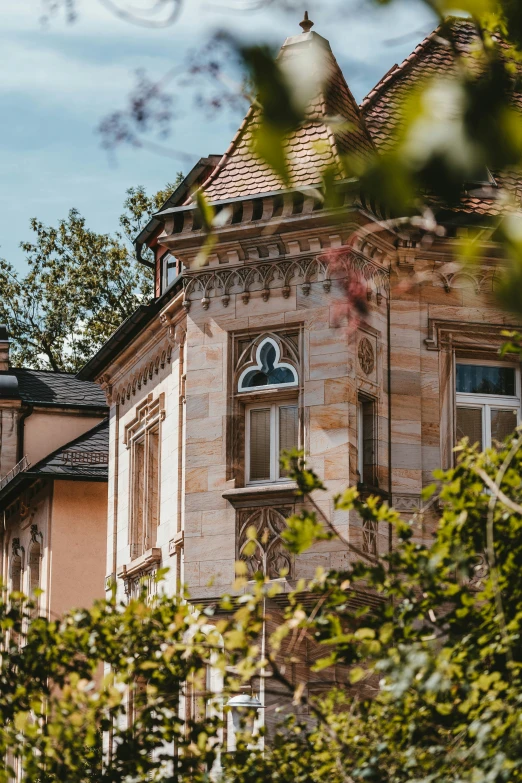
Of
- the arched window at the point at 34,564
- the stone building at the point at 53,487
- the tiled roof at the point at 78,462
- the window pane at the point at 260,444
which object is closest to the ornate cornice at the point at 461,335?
the window pane at the point at 260,444

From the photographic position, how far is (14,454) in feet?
104

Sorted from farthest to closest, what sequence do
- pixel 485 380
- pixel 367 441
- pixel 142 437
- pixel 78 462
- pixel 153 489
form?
pixel 78 462 → pixel 142 437 → pixel 153 489 → pixel 485 380 → pixel 367 441

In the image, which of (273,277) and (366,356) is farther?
(273,277)

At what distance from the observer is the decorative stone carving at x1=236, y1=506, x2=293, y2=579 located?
1603 centimetres

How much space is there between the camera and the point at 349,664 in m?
7.68

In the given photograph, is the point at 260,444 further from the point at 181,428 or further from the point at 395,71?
the point at 395,71

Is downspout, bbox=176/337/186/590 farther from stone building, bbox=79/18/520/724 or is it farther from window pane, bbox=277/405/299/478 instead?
window pane, bbox=277/405/299/478

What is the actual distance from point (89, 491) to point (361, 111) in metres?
11.4

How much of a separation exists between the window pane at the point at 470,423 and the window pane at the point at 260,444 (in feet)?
7.70

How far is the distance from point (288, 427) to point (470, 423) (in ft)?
7.51

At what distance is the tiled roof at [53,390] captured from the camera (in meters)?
32.0

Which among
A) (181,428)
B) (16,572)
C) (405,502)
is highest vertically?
(181,428)

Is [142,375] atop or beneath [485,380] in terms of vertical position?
atop

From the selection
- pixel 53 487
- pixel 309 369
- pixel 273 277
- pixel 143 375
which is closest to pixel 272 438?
pixel 309 369
